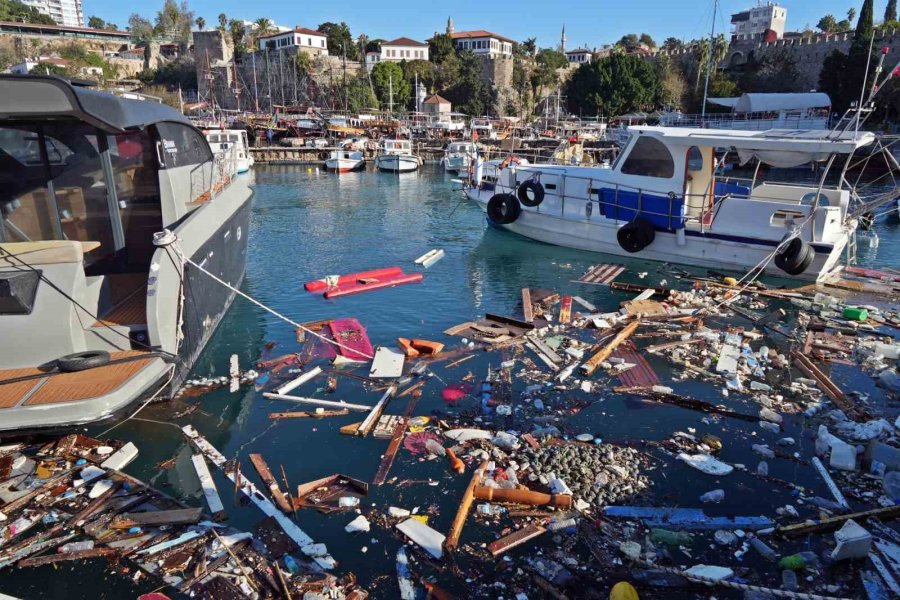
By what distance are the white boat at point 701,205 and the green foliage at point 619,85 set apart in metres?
54.6

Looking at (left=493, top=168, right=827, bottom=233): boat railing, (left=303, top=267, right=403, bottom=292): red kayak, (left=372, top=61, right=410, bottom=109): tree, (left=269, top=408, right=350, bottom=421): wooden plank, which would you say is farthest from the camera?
(left=372, top=61, right=410, bottom=109): tree

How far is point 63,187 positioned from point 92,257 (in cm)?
95

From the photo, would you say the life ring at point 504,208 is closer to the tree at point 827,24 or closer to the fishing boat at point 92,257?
the fishing boat at point 92,257

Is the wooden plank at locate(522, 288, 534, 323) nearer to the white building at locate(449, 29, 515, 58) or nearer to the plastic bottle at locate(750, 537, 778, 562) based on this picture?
the plastic bottle at locate(750, 537, 778, 562)

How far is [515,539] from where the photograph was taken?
5.09 m

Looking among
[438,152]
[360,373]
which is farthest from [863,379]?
[438,152]

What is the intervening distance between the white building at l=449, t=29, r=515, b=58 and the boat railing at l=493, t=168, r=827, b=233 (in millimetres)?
76867

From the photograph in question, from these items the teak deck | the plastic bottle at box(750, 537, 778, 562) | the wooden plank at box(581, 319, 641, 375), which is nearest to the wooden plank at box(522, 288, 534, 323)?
the wooden plank at box(581, 319, 641, 375)

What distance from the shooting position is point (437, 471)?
6230mm

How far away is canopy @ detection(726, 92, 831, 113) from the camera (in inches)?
1937

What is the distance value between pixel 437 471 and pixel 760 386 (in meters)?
5.15

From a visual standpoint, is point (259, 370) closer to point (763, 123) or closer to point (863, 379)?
point (863, 379)

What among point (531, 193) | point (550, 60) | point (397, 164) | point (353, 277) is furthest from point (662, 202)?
point (550, 60)

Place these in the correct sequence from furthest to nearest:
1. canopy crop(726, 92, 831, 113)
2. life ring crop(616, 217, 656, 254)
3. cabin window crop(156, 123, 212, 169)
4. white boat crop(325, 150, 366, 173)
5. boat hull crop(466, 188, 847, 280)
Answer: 1. canopy crop(726, 92, 831, 113)
2. white boat crop(325, 150, 366, 173)
3. life ring crop(616, 217, 656, 254)
4. boat hull crop(466, 188, 847, 280)
5. cabin window crop(156, 123, 212, 169)
